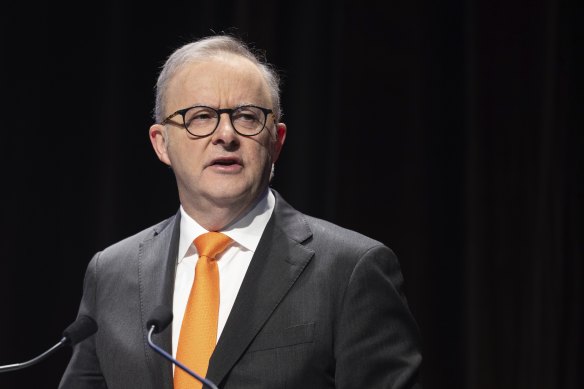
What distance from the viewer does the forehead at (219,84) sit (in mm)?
1743

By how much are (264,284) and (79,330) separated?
38cm

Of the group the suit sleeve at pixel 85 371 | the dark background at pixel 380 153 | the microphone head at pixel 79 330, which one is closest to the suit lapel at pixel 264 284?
the microphone head at pixel 79 330

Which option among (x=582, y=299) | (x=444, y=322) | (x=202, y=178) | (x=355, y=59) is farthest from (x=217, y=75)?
(x=582, y=299)

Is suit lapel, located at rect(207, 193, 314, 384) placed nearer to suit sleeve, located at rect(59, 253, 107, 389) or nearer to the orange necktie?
the orange necktie

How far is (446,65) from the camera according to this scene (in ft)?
9.12

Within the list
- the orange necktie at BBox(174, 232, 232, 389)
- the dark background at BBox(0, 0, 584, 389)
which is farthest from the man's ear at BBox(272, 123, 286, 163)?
the dark background at BBox(0, 0, 584, 389)

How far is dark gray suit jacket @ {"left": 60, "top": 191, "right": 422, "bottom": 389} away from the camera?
1551 millimetres

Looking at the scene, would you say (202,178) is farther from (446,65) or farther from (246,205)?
(446,65)

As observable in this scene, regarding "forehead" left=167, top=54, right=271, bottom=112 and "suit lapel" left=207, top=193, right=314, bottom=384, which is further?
"forehead" left=167, top=54, right=271, bottom=112

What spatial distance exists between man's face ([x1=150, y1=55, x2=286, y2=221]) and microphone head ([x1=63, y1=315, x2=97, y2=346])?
0.38m

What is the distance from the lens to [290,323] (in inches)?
63.2

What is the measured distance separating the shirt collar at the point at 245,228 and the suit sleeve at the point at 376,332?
264mm

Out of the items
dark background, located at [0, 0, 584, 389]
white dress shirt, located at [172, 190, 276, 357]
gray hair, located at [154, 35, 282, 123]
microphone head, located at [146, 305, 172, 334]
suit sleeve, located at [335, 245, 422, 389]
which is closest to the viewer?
→ microphone head, located at [146, 305, 172, 334]

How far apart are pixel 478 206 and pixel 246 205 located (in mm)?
1101
